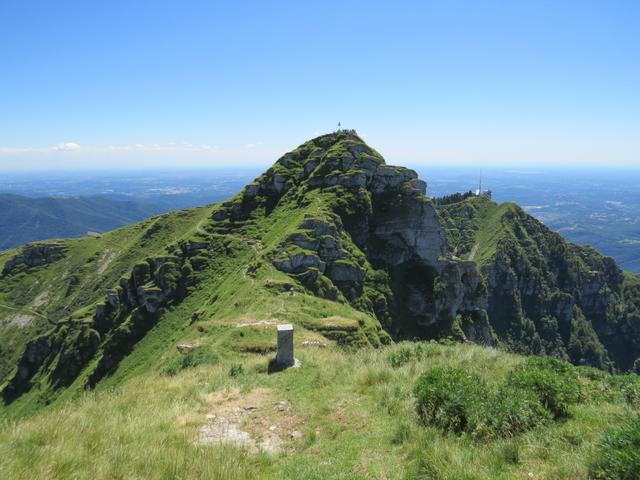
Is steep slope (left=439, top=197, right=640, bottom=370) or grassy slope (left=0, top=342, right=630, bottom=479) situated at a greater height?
grassy slope (left=0, top=342, right=630, bottom=479)

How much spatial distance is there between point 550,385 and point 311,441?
19.9ft

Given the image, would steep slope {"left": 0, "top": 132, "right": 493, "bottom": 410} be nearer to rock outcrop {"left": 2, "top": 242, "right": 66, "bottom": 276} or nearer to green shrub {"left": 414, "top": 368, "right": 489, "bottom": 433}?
green shrub {"left": 414, "top": 368, "right": 489, "bottom": 433}

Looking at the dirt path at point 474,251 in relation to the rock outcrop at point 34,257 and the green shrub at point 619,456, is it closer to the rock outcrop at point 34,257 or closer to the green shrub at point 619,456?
the rock outcrop at point 34,257

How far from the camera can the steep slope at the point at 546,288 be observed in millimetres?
149500

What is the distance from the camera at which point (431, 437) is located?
8.98m

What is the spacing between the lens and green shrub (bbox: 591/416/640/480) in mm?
6066

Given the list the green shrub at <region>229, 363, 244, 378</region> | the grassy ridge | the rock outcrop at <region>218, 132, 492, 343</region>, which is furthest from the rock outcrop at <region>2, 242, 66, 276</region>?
the green shrub at <region>229, 363, 244, 378</region>

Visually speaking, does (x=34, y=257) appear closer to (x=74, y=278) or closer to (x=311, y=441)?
(x=74, y=278)

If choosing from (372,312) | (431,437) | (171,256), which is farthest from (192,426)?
(171,256)

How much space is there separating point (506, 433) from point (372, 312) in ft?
196

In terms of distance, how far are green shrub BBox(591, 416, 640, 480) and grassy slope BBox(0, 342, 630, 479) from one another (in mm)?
275

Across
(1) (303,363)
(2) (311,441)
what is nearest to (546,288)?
(1) (303,363)

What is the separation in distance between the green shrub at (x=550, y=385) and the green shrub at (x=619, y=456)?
9.39 ft

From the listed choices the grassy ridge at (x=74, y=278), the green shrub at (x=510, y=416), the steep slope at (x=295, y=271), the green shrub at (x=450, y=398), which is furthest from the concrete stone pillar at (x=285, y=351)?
the grassy ridge at (x=74, y=278)
